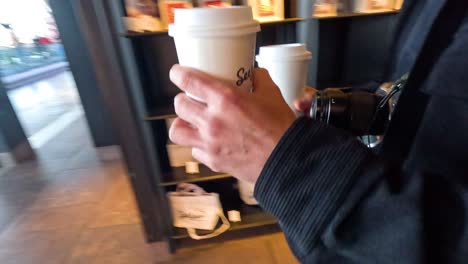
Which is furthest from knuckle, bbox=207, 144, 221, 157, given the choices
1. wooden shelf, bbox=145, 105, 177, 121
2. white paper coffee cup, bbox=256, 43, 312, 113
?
wooden shelf, bbox=145, 105, 177, 121

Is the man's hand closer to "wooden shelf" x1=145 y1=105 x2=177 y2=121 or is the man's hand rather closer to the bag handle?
"wooden shelf" x1=145 y1=105 x2=177 y2=121

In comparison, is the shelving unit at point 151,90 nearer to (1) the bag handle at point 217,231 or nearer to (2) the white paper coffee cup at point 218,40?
(1) the bag handle at point 217,231

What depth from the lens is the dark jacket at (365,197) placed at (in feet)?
1.05

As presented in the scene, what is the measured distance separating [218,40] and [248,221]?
4.31 feet

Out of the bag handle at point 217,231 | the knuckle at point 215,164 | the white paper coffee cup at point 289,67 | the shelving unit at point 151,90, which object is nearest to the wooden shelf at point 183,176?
the shelving unit at point 151,90

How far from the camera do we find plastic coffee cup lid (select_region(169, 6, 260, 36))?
1.26 feet

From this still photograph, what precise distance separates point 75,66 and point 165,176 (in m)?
1.57

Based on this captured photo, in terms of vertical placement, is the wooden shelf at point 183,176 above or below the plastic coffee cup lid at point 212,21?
below

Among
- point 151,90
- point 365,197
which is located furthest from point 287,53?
point 151,90

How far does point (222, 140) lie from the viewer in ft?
1.25

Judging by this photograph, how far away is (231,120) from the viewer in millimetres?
369

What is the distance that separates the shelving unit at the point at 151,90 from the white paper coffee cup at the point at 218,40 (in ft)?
2.70

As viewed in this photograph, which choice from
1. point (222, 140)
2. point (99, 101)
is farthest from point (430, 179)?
point (99, 101)

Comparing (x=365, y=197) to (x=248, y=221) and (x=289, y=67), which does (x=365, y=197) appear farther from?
(x=248, y=221)
